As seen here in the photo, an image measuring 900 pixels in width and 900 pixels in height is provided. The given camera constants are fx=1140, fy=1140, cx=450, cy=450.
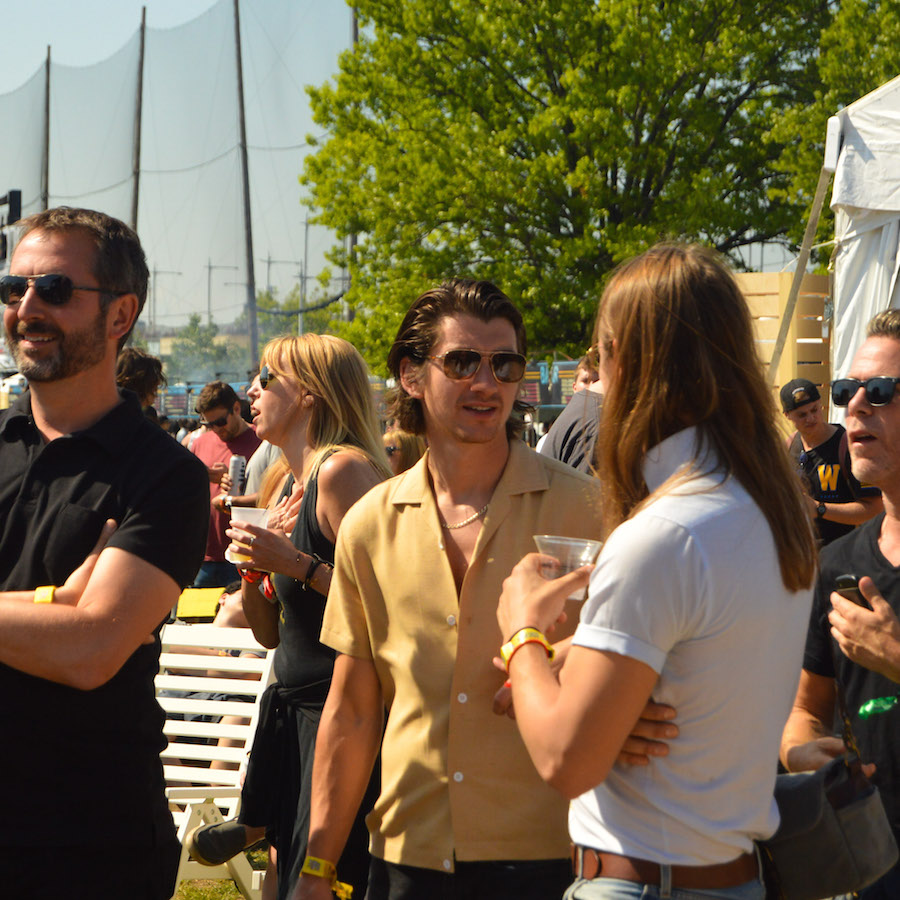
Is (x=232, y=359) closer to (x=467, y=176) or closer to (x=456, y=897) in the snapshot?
(x=467, y=176)

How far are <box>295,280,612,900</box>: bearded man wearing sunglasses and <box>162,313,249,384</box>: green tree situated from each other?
82.7 feet

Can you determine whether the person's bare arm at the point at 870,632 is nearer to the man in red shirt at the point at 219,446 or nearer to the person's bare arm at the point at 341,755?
the person's bare arm at the point at 341,755

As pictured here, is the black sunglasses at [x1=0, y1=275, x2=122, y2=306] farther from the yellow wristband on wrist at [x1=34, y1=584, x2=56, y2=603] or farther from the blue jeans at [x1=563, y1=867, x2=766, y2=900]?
the blue jeans at [x1=563, y1=867, x2=766, y2=900]

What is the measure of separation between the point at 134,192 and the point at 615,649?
32200mm

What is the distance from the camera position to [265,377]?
462cm

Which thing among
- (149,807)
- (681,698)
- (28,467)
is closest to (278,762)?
(149,807)

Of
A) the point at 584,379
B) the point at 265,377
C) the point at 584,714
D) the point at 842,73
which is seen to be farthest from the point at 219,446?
the point at 842,73

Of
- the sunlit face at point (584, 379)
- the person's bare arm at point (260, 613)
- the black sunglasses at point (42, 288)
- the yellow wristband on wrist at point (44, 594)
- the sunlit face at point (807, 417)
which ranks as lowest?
the person's bare arm at point (260, 613)

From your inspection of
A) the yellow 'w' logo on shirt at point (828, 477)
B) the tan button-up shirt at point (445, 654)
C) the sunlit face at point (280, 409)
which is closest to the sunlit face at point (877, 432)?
the tan button-up shirt at point (445, 654)

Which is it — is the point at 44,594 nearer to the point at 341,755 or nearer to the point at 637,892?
the point at 341,755

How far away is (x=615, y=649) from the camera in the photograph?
1803 mm

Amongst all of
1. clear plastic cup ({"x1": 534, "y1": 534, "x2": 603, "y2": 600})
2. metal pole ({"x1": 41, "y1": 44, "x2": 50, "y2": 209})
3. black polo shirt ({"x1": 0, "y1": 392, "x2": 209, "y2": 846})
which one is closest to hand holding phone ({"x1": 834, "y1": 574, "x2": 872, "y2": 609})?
clear plastic cup ({"x1": 534, "y1": 534, "x2": 603, "y2": 600})

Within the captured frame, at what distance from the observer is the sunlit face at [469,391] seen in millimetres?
2857

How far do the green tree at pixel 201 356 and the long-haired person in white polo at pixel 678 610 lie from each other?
85.9 feet
